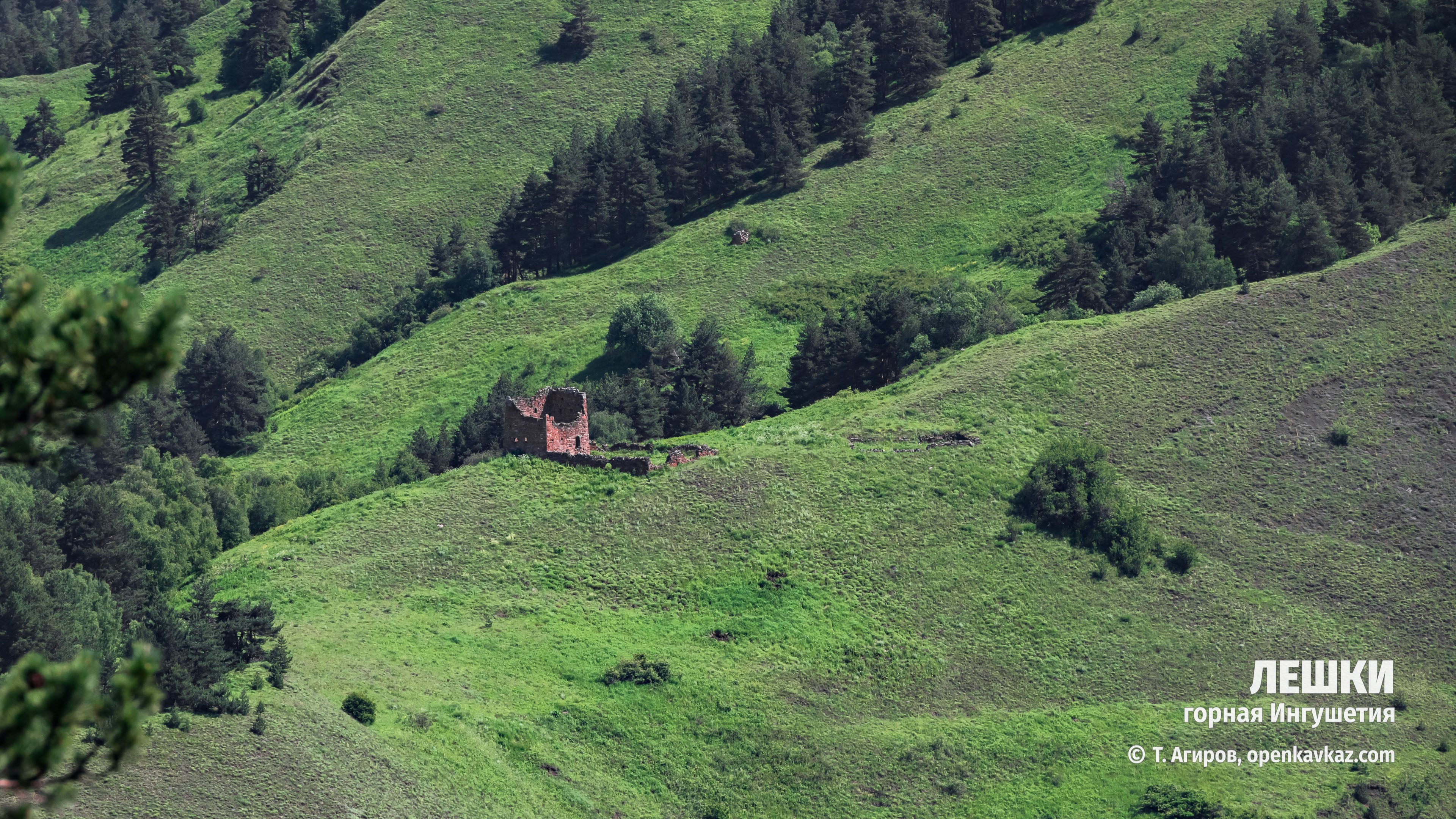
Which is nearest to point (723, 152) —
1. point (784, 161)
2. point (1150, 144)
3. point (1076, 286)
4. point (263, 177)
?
point (784, 161)

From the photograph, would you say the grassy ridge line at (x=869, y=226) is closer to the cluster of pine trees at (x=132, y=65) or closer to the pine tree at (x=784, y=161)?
the pine tree at (x=784, y=161)

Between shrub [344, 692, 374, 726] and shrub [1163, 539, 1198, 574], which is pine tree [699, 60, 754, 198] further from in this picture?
shrub [344, 692, 374, 726]

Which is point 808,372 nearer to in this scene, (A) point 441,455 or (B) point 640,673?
(A) point 441,455

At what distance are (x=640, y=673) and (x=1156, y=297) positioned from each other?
54.1 m

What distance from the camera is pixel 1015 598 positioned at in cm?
7256

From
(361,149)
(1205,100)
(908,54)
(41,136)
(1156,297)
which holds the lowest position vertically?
(1156,297)

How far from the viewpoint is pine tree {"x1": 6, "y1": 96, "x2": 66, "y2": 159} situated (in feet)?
538

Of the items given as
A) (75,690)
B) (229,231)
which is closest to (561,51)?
(229,231)

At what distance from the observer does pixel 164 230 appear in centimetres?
14012

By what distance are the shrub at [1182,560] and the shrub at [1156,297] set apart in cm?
2776

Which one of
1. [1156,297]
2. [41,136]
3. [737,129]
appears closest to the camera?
[1156,297]

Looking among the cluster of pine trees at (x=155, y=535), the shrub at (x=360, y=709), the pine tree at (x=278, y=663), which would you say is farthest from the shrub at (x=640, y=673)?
the cluster of pine trees at (x=155, y=535)

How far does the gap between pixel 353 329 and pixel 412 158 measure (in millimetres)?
29390

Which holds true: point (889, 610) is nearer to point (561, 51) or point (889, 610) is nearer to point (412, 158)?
point (412, 158)
